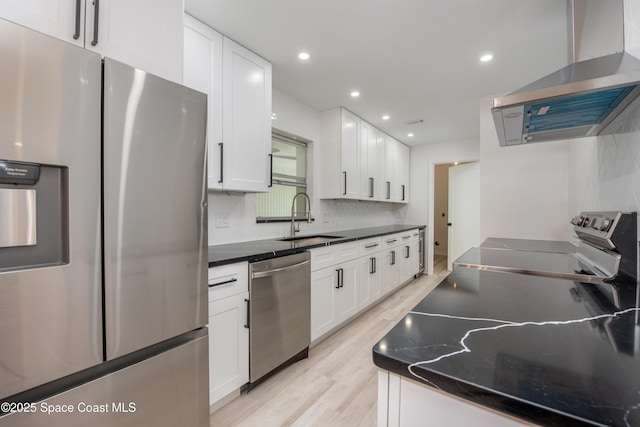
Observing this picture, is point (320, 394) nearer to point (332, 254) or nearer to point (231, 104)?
point (332, 254)

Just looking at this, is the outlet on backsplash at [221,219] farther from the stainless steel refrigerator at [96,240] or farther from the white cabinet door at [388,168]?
the white cabinet door at [388,168]

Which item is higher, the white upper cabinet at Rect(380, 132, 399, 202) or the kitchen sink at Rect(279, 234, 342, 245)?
the white upper cabinet at Rect(380, 132, 399, 202)

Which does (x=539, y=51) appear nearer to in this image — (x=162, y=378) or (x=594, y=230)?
(x=594, y=230)

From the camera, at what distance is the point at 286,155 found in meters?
3.09

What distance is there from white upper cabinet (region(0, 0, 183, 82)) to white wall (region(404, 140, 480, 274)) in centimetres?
465

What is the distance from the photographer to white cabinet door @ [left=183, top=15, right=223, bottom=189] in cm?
174

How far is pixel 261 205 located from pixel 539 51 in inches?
105

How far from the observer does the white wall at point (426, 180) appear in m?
4.87

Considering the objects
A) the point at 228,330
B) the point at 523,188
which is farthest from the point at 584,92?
the point at 523,188

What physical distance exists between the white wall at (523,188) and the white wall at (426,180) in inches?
79.2

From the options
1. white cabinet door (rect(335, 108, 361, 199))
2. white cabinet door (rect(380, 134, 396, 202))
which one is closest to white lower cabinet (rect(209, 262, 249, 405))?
white cabinet door (rect(335, 108, 361, 199))

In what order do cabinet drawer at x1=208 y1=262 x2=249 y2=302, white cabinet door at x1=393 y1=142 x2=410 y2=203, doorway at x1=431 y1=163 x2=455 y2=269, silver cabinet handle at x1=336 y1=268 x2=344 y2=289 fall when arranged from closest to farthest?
cabinet drawer at x1=208 y1=262 x2=249 y2=302 → silver cabinet handle at x1=336 y1=268 x2=344 y2=289 → white cabinet door at x1=393 y1=142 x2=410 y2=203 → doorway at x1=431 y1=163 x2=455 y2=269

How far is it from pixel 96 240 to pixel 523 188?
3249mm

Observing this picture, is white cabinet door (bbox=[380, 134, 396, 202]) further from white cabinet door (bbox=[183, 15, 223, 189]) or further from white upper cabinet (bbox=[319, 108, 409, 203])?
white cabinet door (bbox=[183, 15, 223, 189])
